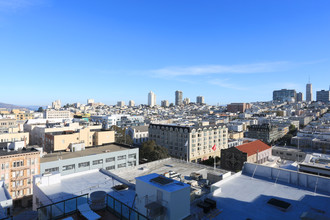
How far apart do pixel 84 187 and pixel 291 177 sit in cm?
2216

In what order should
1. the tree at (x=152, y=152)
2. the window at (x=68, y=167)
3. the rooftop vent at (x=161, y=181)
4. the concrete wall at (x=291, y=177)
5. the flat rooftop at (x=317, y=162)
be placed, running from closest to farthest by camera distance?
the rooftop vent at (x=161, y=181) < the concrete wall at (x=291, y=177) < the flat rooftop at (x=317, y=162) < the window at (x=68, y=167) < the tree at (x=152, y=152)

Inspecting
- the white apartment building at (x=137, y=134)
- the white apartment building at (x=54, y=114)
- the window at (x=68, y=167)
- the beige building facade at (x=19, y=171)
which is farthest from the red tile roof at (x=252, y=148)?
the white apartment building at (x=54, y=114)

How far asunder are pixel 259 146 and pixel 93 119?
400 feet

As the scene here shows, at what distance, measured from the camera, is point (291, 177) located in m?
21.1

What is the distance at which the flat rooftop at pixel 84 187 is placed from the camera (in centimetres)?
2188

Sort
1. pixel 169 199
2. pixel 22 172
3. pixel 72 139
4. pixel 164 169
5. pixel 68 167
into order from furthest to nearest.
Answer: pixel 72 139
pixel 68 167
pixel 164 169
pixel 22 172
pixel 169 199

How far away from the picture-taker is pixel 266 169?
22.8 meters

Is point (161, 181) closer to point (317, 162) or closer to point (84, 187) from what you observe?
point (84, 187)

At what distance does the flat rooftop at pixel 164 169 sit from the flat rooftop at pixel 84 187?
744 centimetres

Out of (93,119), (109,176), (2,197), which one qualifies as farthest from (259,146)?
(93,119)

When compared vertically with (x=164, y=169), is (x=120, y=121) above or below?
above

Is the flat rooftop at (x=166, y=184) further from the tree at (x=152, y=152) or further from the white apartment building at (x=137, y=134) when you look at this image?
the white apartment building at (x=137, y=134)

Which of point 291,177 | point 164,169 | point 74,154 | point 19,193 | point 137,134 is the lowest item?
point 19,193

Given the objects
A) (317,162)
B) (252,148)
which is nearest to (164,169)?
(317,162)
